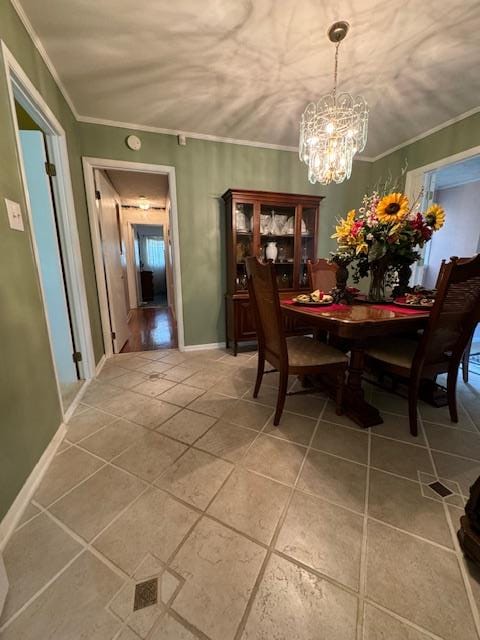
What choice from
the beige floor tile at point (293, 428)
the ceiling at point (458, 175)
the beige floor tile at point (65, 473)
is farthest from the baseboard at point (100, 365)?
the ceiling at point (458, 175)

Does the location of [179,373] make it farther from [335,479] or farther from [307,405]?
[335,479]

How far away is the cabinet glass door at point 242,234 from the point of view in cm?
293

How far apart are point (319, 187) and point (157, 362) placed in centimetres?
305

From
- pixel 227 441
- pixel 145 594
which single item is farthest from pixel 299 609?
pixel 227 441

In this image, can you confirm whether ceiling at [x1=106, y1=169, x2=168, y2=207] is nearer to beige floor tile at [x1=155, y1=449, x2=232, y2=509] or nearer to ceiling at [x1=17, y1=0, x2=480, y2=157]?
ceiling at [x1=17, y1=0, x2=480, y2=157]

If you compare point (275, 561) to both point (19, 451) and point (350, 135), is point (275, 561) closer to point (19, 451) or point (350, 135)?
point (19, 451)

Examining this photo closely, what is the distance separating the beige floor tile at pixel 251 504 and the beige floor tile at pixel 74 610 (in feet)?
1.41

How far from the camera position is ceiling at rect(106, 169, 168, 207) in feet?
11.6

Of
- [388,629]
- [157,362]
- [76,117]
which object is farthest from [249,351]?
[76,117]

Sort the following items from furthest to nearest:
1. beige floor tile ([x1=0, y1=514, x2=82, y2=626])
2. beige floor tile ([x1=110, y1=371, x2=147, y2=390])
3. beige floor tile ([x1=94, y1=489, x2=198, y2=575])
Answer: beige floor tile ([x1=110, y1=371, x2=147, y2=390]) → beige floor tile ([x1=94, y1=489, x2=198, y2=575]) → beige floor tile ([x1=0, y1=514, x2=82, y2=626])

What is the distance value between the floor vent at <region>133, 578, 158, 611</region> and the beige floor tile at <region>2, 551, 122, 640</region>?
0.06 m

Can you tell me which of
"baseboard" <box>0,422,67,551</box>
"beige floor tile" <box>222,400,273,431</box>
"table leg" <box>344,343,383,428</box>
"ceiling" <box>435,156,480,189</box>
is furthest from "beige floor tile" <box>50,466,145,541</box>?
"ceiling" <box>435,156,480,189</box>

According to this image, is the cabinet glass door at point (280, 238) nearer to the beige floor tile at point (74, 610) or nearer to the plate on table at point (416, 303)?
the plate on table at point (416, 303)

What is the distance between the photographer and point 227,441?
1.56 m
